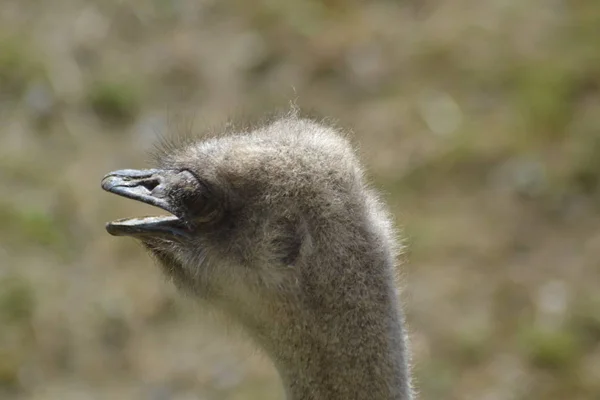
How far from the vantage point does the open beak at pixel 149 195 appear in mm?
2285

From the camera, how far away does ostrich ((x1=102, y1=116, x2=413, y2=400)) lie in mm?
2227

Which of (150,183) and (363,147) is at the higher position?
(363,147)

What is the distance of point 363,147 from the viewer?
3.65 meters

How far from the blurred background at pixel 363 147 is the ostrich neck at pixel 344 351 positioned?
1506mm

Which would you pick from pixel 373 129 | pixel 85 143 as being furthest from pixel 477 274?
pixel 85 143

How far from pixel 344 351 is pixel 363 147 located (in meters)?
1.46

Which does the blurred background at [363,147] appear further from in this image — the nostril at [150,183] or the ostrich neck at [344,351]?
the ostrich neck at [344,351]

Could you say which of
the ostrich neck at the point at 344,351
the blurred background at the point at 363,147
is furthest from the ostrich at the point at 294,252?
the blurred background at the point at 363,147

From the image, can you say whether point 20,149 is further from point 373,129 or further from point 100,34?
point 373,129

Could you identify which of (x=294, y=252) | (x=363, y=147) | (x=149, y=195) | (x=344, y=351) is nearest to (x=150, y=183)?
(x=149, y=195)

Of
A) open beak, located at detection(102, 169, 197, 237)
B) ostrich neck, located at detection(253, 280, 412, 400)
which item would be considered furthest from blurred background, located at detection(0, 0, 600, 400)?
ostrich neck, located at detection(253, 280, 412, 400)

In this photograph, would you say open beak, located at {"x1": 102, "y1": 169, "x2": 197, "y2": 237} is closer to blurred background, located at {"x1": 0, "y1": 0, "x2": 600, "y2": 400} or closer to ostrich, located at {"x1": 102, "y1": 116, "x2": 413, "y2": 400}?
ostrich, located at {"x1": 102, "y1": 116, "x2": 413, "y2": 400}

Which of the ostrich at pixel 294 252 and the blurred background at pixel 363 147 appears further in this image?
the blurred background at pixel 363 147

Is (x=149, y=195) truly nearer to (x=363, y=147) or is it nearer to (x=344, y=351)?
(x=344, y=351)
